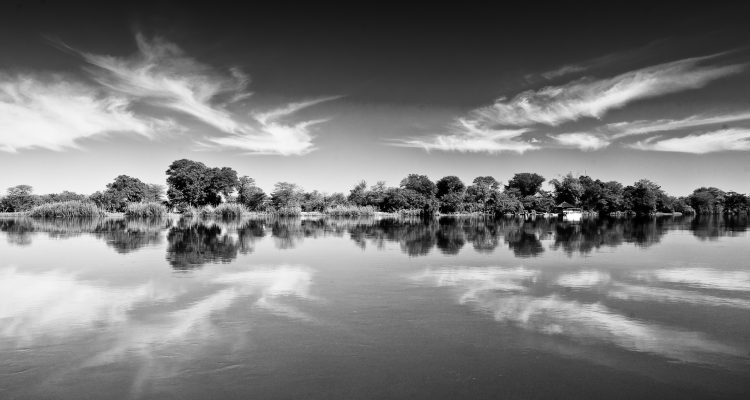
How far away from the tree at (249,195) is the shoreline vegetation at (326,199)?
0.60ft

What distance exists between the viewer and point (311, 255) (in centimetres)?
1873

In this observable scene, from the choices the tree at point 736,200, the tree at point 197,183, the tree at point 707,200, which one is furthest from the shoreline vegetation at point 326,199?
the tree at point 736,200

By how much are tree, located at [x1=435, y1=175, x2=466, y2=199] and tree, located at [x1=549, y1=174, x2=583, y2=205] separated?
29750 millimetres

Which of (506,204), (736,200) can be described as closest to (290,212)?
(506,204)

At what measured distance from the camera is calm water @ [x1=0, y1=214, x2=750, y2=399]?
5633mm

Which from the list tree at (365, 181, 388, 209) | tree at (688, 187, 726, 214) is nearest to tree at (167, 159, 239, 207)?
tree at (365, 181, 388, 209)

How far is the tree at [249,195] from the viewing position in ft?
265

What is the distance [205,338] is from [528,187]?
132966 mm

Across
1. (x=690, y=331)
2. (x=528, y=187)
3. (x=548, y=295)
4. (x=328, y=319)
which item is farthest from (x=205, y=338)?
(x=528, y=187)

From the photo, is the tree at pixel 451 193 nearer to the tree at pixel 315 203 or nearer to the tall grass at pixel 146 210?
the tree at pixel 315 203

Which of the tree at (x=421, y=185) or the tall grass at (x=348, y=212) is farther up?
the tree at (x=421, y=185)

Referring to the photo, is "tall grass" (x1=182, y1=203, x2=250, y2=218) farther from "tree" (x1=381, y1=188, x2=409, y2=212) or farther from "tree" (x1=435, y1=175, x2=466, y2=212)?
"tree" (x1=435, y1=175, x2=466, y2=212)

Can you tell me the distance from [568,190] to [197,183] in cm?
9256

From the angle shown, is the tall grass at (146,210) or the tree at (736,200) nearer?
the tall grass at (146,210)
